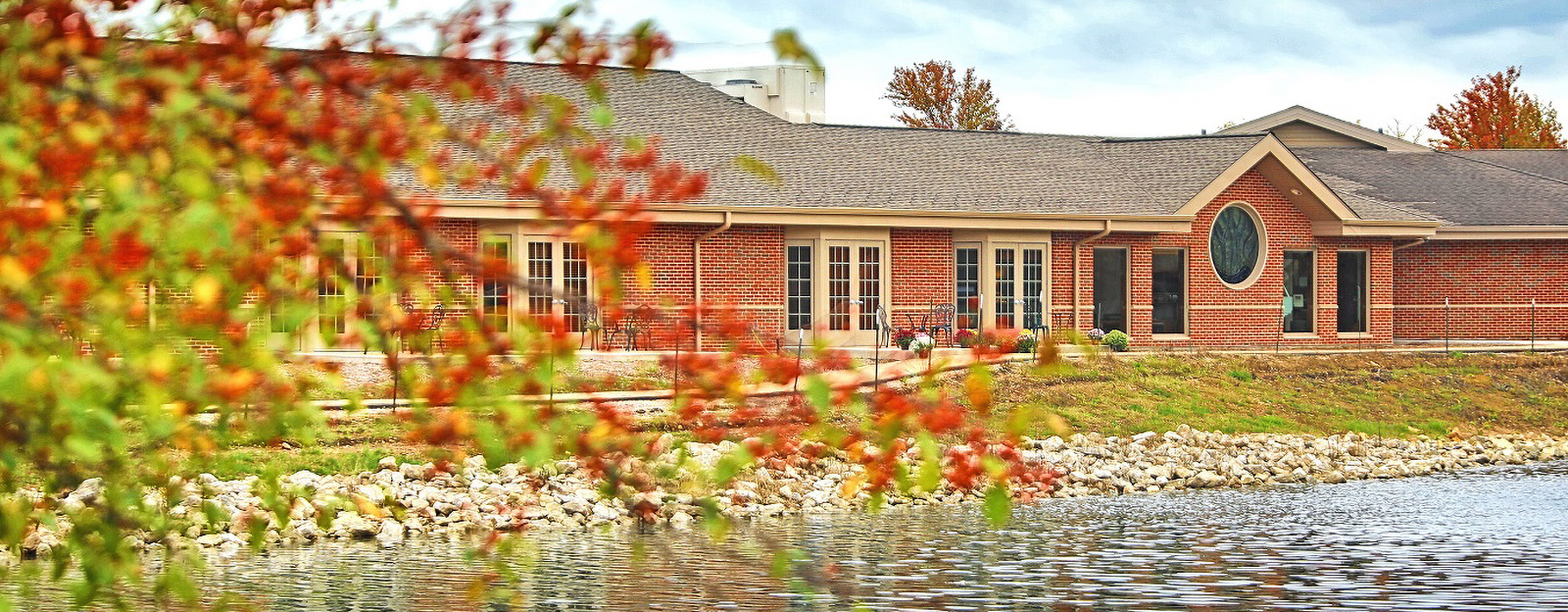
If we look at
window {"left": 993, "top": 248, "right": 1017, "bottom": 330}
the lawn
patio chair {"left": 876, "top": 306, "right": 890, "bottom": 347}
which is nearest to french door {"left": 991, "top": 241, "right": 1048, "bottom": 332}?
window {"left": 993, "top": 248, "right": 1017, "bottom": 330}

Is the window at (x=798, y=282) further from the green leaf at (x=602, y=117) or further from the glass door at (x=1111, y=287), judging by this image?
the green leaf at (x=602, y=117)

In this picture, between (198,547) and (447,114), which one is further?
(447,114)

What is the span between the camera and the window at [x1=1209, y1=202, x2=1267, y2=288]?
3031cm

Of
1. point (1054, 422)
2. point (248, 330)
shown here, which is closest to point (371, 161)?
point (248, 330)

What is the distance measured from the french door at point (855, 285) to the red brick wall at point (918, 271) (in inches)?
11.0

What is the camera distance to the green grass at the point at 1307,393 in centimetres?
2409

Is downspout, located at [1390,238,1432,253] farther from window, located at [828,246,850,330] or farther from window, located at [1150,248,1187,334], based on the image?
window, located at [828,246,850,330]

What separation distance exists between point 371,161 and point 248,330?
66 cm

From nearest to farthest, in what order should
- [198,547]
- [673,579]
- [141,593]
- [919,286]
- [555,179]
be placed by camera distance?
[141,593] → [673,579] → [198,547] → [555,179] → [919,286]

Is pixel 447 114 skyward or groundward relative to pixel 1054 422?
skyward

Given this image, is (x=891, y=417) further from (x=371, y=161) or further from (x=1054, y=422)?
(x=371, y=161)

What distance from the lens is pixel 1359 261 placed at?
31.9m

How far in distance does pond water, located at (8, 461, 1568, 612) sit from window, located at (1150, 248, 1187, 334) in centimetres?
1191

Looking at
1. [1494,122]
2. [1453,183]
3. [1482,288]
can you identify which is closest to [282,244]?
[1482,288]
